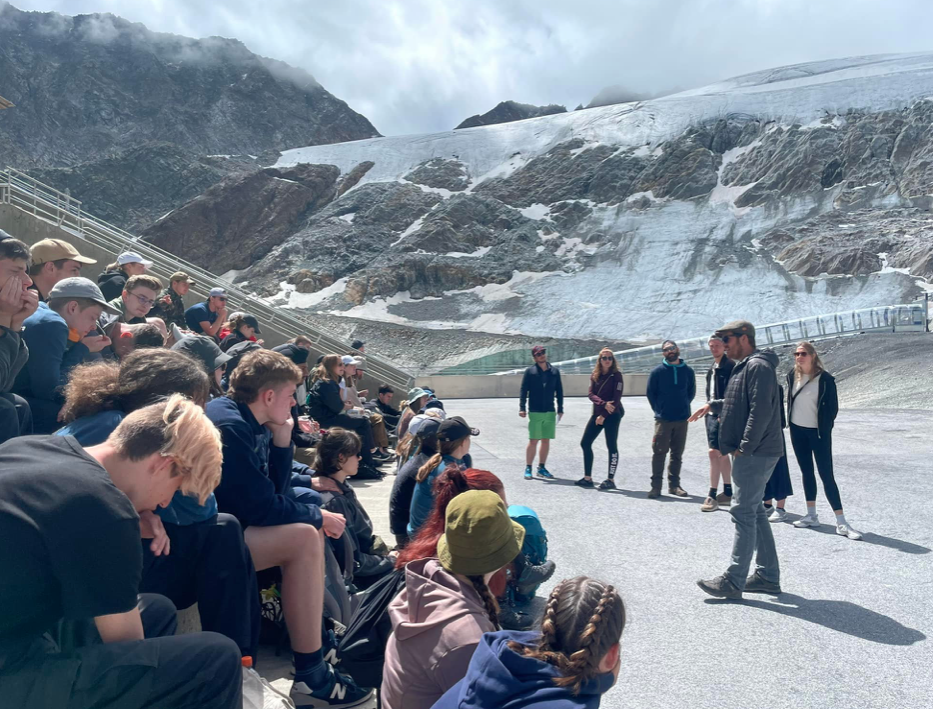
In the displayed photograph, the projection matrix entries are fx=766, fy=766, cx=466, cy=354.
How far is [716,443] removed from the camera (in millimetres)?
7570

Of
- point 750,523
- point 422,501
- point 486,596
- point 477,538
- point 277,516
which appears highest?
point 477,538

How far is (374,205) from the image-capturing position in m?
70.3

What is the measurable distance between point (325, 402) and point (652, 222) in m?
Answer: 59.3

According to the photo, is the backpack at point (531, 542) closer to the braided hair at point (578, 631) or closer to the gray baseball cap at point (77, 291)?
the braided hair at point (578, 631)

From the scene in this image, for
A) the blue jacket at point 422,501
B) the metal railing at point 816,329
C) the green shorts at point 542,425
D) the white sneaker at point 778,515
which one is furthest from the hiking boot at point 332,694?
the metal railing at point 816,329

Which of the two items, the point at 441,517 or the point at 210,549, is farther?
the point at 441,517

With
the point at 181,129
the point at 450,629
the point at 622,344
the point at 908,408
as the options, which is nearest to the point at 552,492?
the point at 450,629

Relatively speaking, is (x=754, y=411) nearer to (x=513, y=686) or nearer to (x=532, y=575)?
(x=532, y=575)

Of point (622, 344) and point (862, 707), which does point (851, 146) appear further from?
point (862, 707)

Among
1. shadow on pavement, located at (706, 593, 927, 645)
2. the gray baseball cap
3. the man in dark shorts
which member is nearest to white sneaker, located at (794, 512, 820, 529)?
the man in dark shorts

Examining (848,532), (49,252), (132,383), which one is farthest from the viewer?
(848,532)

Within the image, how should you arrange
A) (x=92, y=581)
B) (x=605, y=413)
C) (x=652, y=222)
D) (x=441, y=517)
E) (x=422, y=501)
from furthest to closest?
(x=652, y=222) → (x=605, y=413) → (x=422, y=501) → (x=441, y=517) → (x=92, y=581)

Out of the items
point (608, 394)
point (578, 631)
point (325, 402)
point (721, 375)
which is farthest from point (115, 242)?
point (578, 631)

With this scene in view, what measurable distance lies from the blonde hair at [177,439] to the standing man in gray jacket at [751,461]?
141 inches
